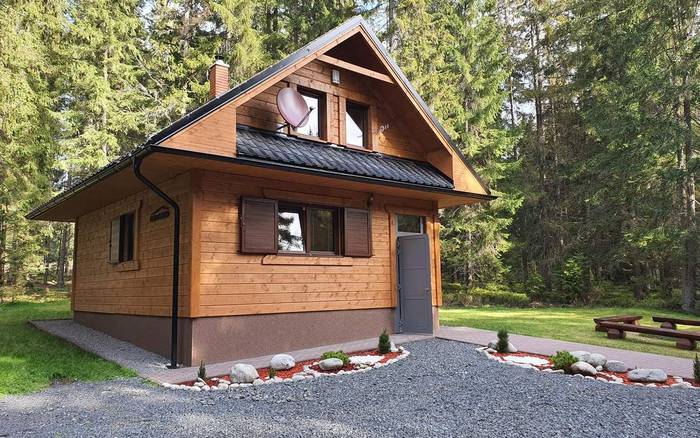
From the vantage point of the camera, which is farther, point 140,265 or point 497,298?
point 497,298

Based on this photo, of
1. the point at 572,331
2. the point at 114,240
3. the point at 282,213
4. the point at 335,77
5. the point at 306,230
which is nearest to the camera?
the point at 282,213

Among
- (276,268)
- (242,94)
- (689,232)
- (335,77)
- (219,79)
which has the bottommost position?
(276,268)

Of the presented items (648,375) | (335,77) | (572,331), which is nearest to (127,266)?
(335,77)

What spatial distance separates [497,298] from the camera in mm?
19109

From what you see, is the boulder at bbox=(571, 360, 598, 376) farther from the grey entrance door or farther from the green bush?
the green bush

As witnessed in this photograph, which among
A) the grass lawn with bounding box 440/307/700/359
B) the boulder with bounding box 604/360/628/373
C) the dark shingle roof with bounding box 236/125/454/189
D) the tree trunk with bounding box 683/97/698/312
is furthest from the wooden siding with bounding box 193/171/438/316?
the tree trunk with bounding box 683/97/698/312

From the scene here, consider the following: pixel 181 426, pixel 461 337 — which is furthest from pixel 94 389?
pixel 461 337

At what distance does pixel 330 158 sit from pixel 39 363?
5506mm

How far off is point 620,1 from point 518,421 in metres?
20.1

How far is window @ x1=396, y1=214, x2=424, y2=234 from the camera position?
416 inches

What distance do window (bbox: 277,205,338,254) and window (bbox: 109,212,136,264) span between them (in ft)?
11.4

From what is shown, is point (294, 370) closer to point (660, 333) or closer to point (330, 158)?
point (330, 158)

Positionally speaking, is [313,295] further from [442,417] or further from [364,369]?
[442,417]

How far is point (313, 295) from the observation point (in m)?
8.41
